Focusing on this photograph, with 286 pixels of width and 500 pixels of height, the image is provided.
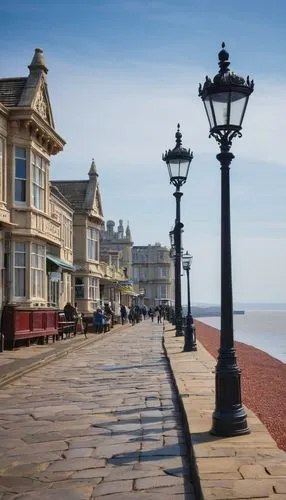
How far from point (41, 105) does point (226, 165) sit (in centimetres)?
1792

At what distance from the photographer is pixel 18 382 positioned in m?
12.4

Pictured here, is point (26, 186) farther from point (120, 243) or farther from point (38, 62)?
point (120, 243)

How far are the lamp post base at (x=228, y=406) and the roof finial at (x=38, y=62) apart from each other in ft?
63.7

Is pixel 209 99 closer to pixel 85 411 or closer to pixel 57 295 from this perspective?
pixel 85 411

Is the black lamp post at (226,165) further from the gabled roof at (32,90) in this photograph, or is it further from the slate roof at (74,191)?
the slate roof at (74,191)

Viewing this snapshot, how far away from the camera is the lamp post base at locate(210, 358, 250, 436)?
6.62 meters

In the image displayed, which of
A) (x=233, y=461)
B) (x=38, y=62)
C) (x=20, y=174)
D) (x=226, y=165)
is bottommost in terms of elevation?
(x=233, y=461)

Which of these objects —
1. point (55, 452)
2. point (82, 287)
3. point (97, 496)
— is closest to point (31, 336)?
point (55, 452)

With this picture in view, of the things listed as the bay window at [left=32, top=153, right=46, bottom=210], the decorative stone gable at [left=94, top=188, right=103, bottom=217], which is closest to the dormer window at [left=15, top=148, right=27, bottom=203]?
the bay window at [left=32, top=153, right=46, bottom=210]

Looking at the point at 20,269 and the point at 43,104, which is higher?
the point at 43,104

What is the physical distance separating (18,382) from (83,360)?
4773 mm

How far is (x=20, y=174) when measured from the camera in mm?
22250

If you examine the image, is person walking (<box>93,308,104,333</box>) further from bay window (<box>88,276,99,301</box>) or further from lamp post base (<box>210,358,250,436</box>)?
lamp post base (<box>210,358,250,436</box>)

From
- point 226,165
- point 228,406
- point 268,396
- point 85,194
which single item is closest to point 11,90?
point 268,396
